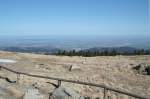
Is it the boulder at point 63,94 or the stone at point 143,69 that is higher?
the boulder at point 63,94

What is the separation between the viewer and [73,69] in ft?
79.9

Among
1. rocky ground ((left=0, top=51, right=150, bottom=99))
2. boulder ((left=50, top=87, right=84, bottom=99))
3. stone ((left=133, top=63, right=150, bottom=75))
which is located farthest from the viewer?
stone ((left=133, top=63, right=150, bottom=75))

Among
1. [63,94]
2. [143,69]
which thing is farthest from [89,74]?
[63,94]

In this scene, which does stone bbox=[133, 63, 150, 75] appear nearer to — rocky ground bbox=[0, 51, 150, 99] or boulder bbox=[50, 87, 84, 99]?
rocky ground bbox=[0, 51, 150, 99]

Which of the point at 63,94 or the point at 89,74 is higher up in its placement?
the point at 63,94

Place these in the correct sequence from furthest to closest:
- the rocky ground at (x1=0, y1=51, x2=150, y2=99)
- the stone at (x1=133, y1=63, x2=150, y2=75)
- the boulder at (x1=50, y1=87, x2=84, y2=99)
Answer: the stone at (x1=133, y1=63, x2=150, y2=75) → the rocky ground at (x1=0, y1=51, x2=150, y2=99) → the boulder at (x1=50, y1=87, x2=84, y2=99)

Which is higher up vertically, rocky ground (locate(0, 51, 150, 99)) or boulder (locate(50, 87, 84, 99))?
boulder (locate(50, 87, 84, 99))

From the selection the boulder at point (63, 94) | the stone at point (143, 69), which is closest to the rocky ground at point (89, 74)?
the stone at point (143, 69)

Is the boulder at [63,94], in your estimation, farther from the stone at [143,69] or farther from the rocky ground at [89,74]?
the stone at [143,69]

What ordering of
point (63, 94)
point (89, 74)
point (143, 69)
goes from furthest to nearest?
point (143, 69)
point (89, 74)
point (63, 94)

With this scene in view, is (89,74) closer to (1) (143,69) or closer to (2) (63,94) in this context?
(1) (143,69)

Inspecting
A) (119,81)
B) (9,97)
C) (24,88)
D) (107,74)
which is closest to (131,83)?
(119,81)

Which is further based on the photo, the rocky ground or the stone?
the stone

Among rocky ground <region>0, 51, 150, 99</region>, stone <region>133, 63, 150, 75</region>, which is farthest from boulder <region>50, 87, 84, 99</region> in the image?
stone <region>133, 63, 150, 75</region>
